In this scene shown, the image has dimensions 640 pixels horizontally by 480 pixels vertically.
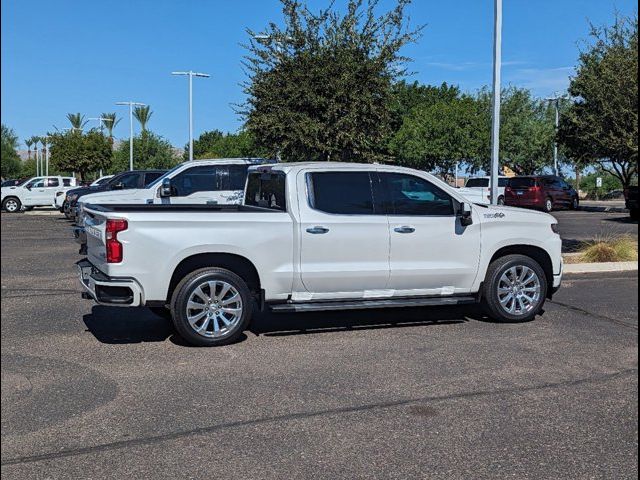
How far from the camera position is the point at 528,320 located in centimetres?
798

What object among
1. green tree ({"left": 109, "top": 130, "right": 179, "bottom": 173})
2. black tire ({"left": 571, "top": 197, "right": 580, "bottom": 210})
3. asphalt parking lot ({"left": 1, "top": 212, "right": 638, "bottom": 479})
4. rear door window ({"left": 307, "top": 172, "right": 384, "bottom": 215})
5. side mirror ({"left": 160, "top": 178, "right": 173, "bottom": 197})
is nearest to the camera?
asphalt parking lot ({"left": 1, "top": 212, "right": 638, "bottom": 479})

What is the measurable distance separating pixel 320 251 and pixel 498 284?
211 cm

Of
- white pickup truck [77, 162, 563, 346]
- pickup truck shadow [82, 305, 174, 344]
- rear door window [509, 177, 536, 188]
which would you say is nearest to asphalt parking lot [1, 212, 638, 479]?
pickup truck shadow [82, 305, 174, 344]

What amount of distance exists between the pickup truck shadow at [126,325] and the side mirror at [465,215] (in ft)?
10.8

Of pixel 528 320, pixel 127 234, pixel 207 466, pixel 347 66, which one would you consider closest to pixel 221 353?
pixel 127 234

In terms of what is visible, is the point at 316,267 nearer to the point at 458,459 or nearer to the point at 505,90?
the point at 458,459

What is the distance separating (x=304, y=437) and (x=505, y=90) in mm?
52087

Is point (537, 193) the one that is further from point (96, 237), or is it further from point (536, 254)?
point (96, 237)

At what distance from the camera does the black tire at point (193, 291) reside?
6.64 metres

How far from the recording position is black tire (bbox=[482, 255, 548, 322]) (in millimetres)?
7770

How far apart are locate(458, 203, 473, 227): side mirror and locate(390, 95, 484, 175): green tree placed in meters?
43.3

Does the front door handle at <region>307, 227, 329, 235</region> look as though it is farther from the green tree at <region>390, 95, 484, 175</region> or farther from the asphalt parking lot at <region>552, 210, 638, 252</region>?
the green tree at <region>390, 95, 484, 175</region>

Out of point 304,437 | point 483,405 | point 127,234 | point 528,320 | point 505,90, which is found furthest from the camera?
point 505,90

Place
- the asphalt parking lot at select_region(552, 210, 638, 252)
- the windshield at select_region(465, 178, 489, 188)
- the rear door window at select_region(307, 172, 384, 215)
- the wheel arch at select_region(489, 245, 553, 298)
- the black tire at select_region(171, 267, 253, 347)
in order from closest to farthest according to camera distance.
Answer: the black tire at select_region(171, 267, 253, 347)
the rear door window at select_region(307, 172, 384, 215)
the wheel arch at select_region(489, 245, 553, 298)
the asphalt parking lot at select_region(552, 210, 638, 252)
the windshield at select_region(465, 178, 489, 188)
